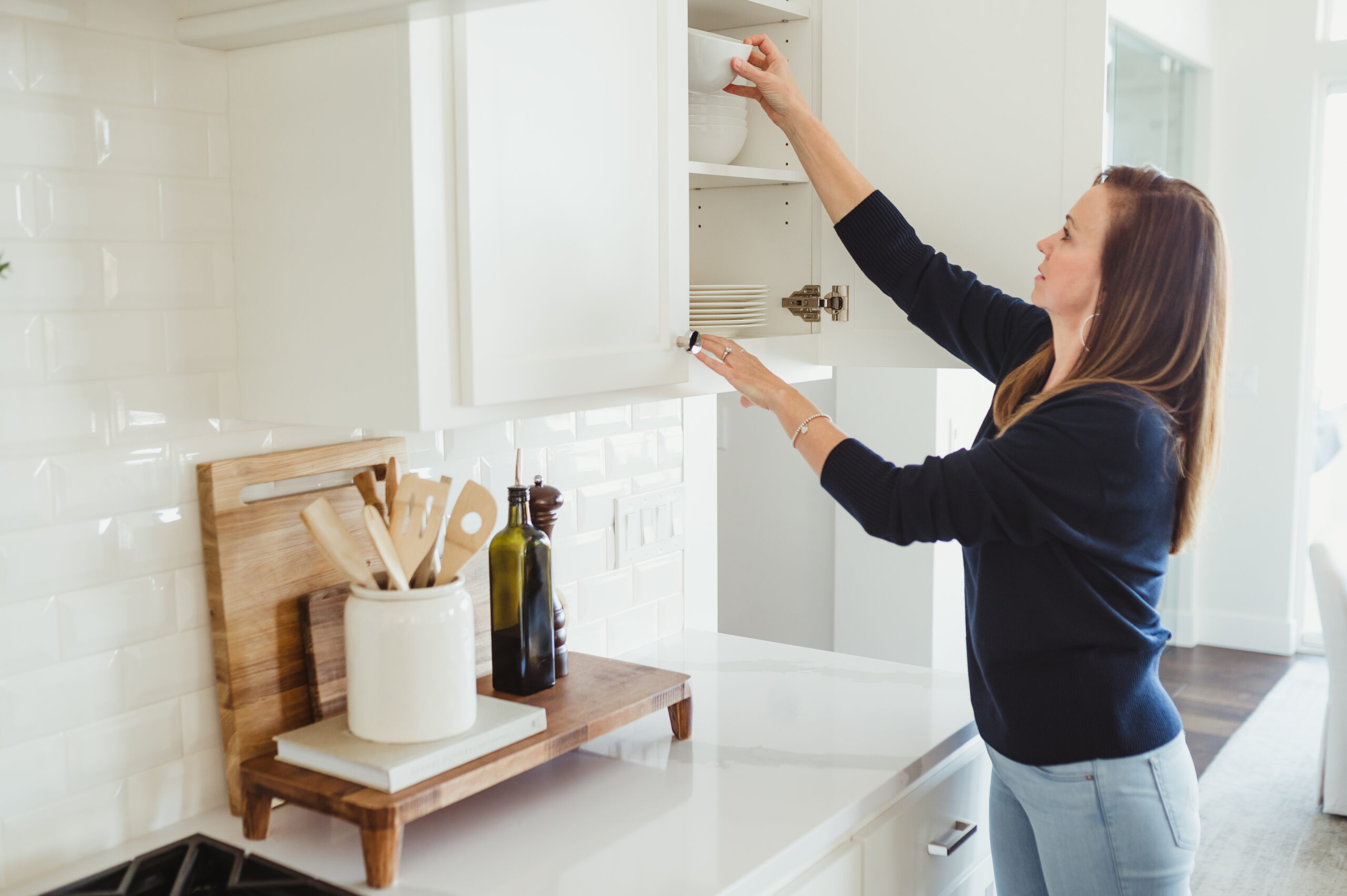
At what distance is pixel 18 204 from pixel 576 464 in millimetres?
1005

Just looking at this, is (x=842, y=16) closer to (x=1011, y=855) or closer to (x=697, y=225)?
(x=697, y=225)

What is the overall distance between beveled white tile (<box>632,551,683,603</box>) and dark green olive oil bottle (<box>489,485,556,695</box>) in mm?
557

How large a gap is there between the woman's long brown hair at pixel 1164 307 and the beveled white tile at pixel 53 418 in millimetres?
1179

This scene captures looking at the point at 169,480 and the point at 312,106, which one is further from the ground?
the point at 312,106

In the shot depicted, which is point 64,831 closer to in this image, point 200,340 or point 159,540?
point 159,540

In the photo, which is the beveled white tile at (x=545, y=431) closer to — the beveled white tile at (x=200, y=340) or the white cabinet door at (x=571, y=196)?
the white cabinet door at (x=571, y=196)

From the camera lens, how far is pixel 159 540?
139 centimetres

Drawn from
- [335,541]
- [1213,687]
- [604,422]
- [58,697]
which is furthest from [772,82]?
[1213,687]

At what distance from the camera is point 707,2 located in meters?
1.88

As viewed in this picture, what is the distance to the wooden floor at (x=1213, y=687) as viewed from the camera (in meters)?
4.21

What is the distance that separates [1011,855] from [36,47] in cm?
171

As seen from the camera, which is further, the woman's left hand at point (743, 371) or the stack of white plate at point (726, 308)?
the stack of white plate at point (726, 308)

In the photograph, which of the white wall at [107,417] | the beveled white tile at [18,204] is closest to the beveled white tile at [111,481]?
the white wall at [107,417]

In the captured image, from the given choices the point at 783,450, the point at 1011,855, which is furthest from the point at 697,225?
the point at 783,450
